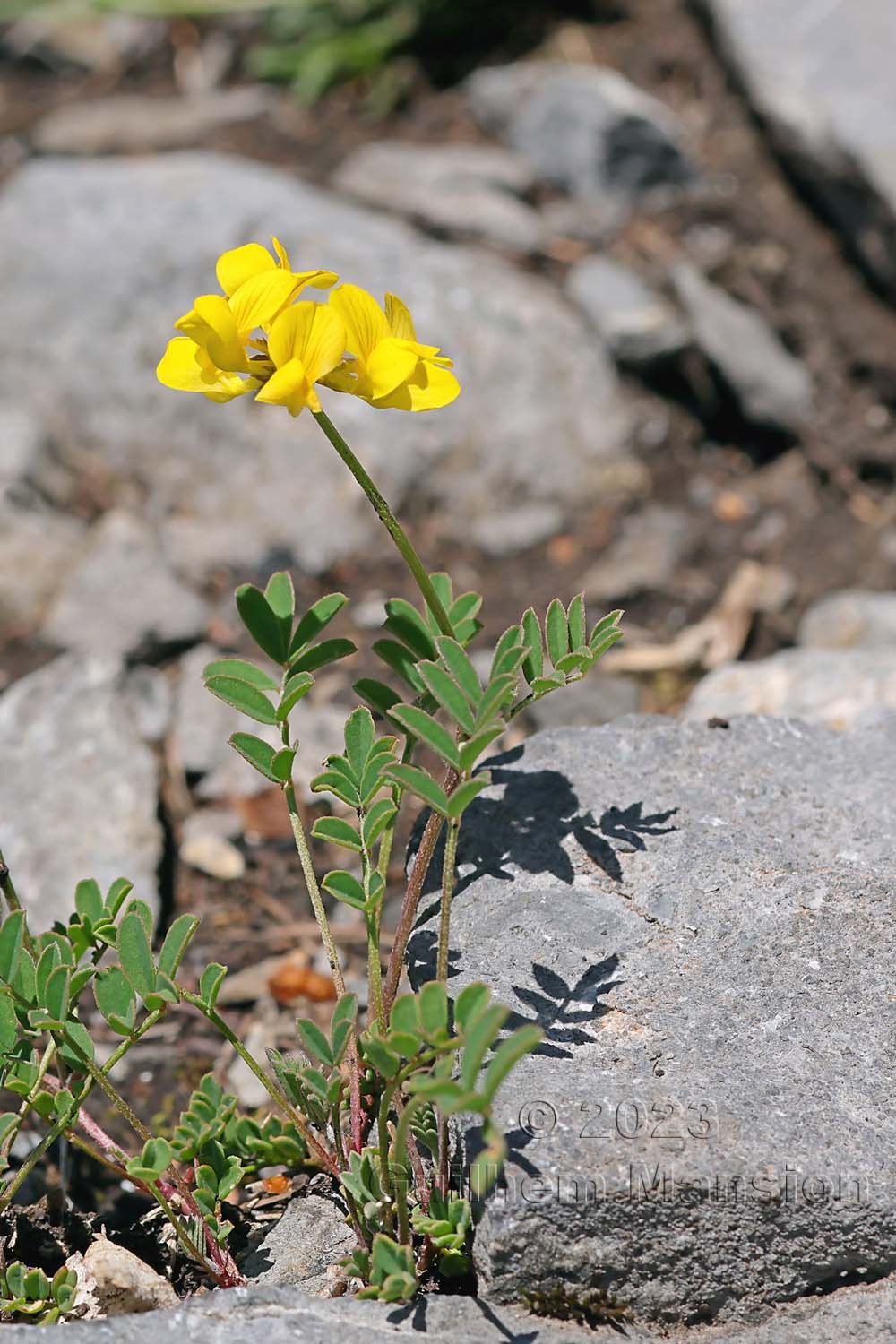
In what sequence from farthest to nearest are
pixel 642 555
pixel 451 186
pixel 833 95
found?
1. pixel 451 186
2. pixel 833 95
3. pixel 642 555

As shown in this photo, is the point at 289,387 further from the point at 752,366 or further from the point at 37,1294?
the point at 752,366

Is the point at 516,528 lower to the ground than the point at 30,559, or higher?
lower

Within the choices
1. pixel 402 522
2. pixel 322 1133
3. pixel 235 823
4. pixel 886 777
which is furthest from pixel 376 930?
pixel 402 522

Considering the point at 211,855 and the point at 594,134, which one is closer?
the point at 211,855

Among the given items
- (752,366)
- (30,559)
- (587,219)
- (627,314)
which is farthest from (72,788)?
(587,219)

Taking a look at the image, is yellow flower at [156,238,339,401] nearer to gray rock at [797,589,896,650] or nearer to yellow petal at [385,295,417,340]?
yellow petal at [385,295,417,340]

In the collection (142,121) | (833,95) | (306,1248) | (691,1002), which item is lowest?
(306,1248)

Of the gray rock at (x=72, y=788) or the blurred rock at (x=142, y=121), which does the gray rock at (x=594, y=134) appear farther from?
the gray rock at (x=72, y=788)
